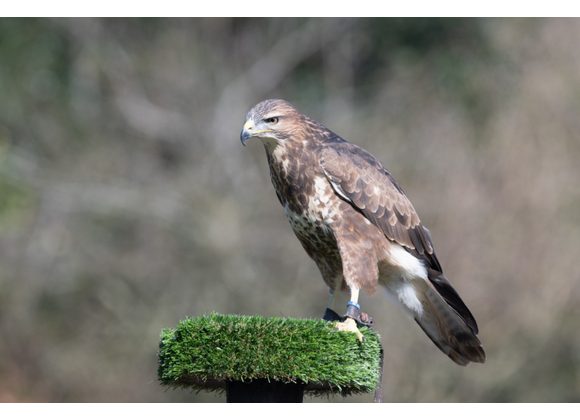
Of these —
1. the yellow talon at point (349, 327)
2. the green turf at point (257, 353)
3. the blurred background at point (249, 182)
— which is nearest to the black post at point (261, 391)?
the green turf at point (257, 353)

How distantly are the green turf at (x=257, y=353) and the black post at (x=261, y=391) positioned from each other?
2.8 inches

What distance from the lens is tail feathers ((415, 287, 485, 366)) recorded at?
20.8ft

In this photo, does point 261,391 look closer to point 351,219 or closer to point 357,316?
point 357,316

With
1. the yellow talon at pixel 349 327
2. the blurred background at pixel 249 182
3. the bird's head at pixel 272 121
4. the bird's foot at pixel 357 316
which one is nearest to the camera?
the yellow talon at pixel 349 327

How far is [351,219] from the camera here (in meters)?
6.29

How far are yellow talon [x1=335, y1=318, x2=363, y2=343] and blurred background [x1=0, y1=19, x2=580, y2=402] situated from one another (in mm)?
7041

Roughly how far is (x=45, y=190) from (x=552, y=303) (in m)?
7.85

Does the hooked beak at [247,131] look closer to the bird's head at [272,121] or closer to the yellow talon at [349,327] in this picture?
the bird's head at [272,121]

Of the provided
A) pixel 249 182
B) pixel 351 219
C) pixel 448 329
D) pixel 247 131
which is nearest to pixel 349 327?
pixel 351 219

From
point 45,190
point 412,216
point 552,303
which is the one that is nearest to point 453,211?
point 552,303

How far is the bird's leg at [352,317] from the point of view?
550 centimetres

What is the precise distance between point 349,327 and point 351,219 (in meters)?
0.91

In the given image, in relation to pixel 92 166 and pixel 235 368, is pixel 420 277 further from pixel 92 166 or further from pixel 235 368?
pixel 92 166

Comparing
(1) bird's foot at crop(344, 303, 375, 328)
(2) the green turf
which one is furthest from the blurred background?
(2) the green turf
